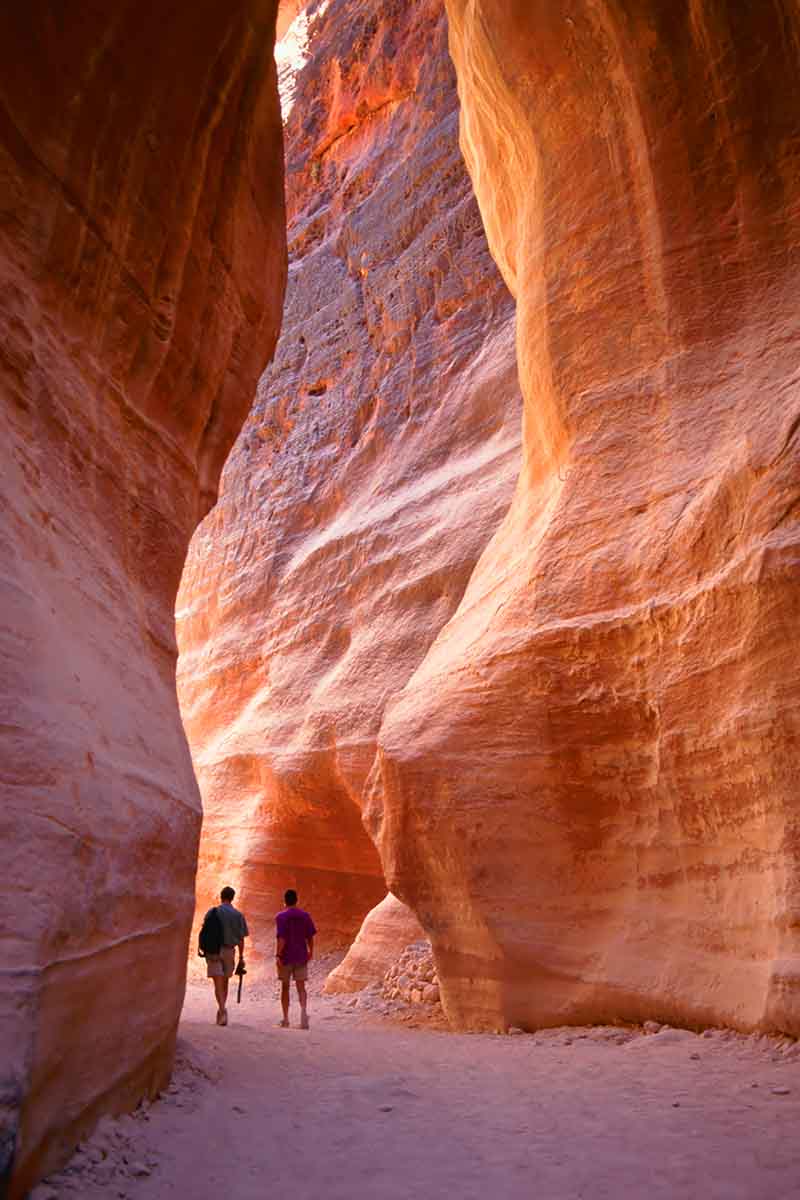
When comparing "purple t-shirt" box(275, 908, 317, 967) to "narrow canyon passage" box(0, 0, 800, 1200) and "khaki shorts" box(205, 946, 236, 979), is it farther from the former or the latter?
"narrow canyon passage" box(0, 0, 800, 1200)

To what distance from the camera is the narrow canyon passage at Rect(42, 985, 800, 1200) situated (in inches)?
Result: 133

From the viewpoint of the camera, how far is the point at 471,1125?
419 cm

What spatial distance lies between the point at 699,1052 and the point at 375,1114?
6.10ft

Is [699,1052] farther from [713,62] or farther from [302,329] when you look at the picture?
[302,329]

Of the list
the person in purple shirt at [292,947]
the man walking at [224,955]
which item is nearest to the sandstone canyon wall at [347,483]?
the person in purple shirt at [292,947]

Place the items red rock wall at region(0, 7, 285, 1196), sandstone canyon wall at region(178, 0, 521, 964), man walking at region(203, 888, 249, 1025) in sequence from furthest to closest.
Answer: sandstone canyon wall at region(178, 0, 521, 964)
man walking at region(203, 888, 249, 1025)
red rock wall at region(0, 7, 285, 1196)

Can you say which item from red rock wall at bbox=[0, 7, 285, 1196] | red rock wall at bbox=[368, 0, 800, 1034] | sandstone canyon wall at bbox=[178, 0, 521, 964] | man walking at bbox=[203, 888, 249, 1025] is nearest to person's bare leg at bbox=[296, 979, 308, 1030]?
man walking at bbox=[203, 888, 249, 1025]

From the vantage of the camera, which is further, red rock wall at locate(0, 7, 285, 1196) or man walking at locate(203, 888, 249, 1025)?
man walking at locate(203, 888, 249, 1025)

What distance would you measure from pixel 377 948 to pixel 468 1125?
21.6 feet

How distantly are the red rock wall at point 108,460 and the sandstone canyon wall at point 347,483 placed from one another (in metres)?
6.07

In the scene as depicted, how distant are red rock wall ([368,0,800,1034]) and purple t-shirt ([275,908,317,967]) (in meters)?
0.94

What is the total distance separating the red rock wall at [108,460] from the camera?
3369 millimetres

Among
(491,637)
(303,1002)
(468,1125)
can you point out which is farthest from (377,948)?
(468,1125)

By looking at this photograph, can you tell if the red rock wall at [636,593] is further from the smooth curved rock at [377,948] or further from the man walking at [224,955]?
the smooth curved rock at [377,948]
